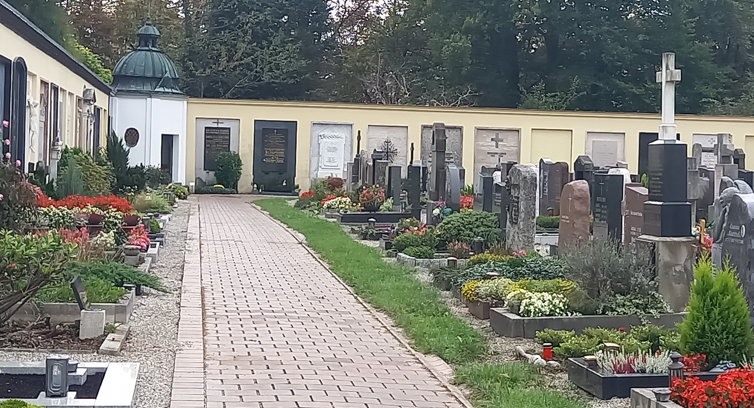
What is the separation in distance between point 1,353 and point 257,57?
4307cm

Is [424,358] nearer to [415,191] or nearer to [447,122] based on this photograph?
[415,191]

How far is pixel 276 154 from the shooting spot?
3859 centimetres

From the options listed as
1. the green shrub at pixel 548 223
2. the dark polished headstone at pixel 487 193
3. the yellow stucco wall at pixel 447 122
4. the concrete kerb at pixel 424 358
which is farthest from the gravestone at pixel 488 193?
the yellow stucco wall at pixel 447 122

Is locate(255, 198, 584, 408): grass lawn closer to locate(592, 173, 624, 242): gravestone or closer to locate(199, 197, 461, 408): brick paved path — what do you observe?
locate(199, 197, 461, 408): brick paved path

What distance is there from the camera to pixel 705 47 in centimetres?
4866

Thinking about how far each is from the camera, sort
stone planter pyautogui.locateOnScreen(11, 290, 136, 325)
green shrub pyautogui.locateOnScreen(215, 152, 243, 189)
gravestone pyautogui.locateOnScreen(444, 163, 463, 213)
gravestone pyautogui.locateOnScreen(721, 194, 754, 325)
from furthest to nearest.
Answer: green shrub pyautogui.locateOnScreen(215, 152, 243, 189), gravestone pyautogui.locateOnScreen(444, 163, 463, 213), stone planter pyautogui.locateOnScreen(11, 290, 136, 325), gravestone pyautogui.locateOnScreen(721, 194, 754, 325)

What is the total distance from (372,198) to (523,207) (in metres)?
9.88

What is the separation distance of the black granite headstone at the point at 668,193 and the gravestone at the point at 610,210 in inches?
80.4

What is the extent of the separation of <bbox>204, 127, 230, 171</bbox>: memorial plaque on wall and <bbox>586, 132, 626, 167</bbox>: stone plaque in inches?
554

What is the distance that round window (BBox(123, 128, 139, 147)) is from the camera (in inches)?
1427

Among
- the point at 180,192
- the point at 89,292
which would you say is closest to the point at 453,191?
the point at 89,292

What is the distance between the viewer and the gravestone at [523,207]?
1422cm

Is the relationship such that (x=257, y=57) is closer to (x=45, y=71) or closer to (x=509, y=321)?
(x=45, y=71)

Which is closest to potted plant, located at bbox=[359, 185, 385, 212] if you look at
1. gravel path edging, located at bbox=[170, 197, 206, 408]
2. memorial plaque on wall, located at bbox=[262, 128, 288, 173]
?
gravel path edging, located at bbox=[170, 197, 206, 408]
